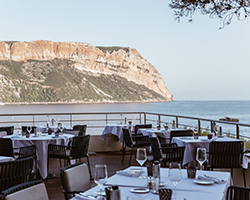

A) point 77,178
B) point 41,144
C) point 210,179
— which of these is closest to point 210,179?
point 210,179

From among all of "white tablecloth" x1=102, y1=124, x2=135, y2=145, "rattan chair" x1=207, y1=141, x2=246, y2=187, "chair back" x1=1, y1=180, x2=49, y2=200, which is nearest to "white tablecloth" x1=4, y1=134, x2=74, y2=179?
"rattan chair" x1=207, y1=141, x2=246, y2=187

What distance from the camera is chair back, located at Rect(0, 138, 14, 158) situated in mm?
5391

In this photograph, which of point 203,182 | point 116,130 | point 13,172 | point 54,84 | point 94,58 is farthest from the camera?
point 94,58

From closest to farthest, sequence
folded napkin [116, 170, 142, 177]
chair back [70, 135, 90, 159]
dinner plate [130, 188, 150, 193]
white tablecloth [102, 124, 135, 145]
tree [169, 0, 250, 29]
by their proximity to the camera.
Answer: dinner plate [130, 188, 150, 193] → folded napkin [116, 170, 142, 177] → tree [169, 0, 250, 29] → chair back [70, 135, 90, 159] → white tablecloth [102, 124, 135, 145]

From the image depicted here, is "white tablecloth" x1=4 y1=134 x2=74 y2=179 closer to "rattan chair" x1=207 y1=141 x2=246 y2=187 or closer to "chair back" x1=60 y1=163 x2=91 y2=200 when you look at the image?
"rattan chair" x1=207 y1=141 x2=246 y2=187

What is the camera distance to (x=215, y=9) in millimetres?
4559

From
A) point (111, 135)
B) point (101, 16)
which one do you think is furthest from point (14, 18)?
point (111, 135)

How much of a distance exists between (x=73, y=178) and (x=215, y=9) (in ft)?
10.2

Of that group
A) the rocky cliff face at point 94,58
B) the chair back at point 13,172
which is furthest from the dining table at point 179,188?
the rocky cliff face at point 94,58

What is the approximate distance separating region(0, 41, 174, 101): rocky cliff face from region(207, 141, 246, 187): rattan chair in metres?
70.6

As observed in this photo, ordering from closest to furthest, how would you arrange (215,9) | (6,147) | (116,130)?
1. (215,9)
2. (6,147)
3. (116,130)

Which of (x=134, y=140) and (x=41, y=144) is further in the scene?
(x=134, y=140)

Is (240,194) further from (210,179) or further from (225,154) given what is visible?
(225,154)

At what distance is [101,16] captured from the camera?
46031 mm
